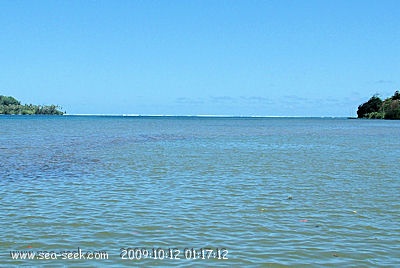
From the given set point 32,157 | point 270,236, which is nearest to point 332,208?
point 270,236

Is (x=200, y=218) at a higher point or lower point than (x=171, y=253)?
higher

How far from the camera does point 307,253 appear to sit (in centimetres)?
998

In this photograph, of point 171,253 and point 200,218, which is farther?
point 200,218

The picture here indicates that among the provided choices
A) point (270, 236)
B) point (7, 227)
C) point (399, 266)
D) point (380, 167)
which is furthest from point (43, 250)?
point (380, 167)

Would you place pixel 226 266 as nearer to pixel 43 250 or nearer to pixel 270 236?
pixel 270 236

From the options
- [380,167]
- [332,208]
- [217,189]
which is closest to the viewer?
[332,208]

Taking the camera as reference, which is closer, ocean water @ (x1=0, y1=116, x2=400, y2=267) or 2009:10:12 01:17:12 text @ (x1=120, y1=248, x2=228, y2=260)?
2009:10:12 01:17:12 text @ (x1=120, y1=248, x2=228, y2=260)

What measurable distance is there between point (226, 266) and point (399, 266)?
346 cm

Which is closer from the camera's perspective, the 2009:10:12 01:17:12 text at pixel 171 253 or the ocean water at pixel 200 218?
the 2009:10:12 01:17:12 text at pixel 171 253

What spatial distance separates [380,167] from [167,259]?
19.6m

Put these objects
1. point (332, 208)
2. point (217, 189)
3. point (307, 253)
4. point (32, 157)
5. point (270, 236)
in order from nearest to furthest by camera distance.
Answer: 1. point (307, 253)
2. point (270, 236)
3. point (332, 208)
4. point (217, 189)
5. point (32, 157)

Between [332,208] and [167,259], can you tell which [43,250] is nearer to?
[167,259]

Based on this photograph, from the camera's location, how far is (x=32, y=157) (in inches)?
1204

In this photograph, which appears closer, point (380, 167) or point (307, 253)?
point (307, 253)
